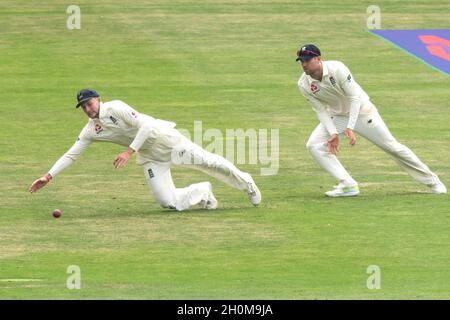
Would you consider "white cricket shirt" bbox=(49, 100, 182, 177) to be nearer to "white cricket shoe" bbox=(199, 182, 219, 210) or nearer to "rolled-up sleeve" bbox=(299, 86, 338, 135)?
"white cricket shoe" bbox=(199, 182, 219, 210)

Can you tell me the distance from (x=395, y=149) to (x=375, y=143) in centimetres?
25

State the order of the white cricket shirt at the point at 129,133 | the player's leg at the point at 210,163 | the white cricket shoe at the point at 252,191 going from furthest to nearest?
1. the white cricket shoe at the point at 252,191
2. the player's leg at the point at 210,163
3. the white cricket shirt at the point at 129,133

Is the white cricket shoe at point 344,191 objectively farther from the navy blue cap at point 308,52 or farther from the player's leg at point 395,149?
the navy blue cap at point 308,52

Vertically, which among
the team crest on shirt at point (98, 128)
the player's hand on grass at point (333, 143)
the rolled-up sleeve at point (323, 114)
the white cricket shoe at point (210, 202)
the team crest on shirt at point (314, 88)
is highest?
the team crest on shirt at point (314, 88)

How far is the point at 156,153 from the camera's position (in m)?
16.0

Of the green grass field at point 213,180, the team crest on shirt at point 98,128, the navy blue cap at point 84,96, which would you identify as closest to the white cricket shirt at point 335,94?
the green grass field at point 213,180

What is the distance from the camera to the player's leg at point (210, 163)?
16000 mm

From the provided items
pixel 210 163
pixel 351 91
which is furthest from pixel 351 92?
pixel 210 163

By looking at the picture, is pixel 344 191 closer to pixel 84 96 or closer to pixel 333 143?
pixel 333 143

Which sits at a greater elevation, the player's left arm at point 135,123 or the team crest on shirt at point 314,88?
the team crest on shirt at point 314,88

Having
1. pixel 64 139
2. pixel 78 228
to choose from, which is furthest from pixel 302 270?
pixel 64 139

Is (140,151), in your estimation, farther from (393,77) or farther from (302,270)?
(393,77)

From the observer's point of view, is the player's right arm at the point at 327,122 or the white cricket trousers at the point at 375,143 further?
the white cricket trousers at the point at 375,143

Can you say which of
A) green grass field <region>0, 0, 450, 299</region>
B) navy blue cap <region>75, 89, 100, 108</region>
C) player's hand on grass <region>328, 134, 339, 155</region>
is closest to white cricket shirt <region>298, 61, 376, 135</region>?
player's hand on grass <region>328, 134, 339, 155</region>
